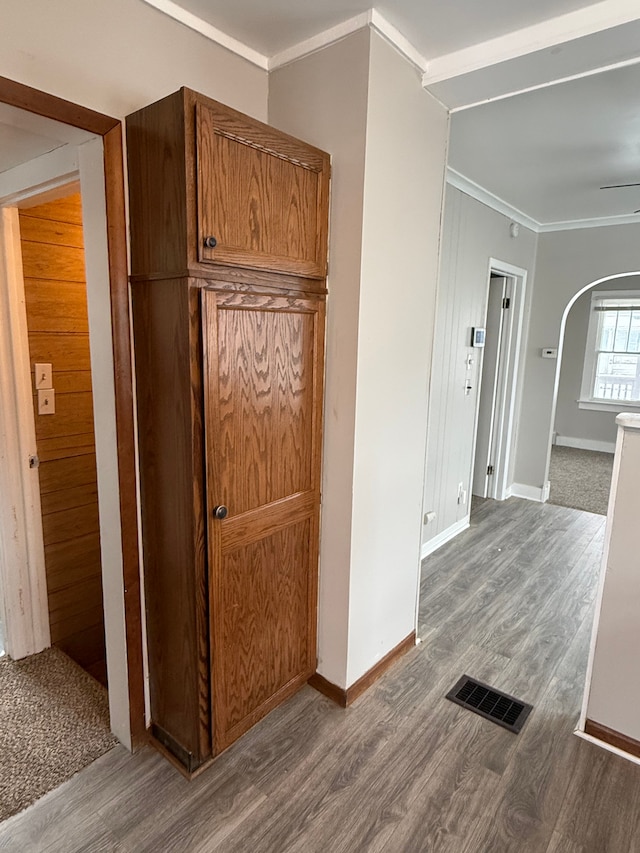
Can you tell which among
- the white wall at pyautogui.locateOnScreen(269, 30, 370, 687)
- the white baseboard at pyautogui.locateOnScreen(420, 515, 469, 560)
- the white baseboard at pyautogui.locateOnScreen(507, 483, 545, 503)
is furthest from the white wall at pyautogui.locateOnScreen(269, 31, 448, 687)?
the white baseboard at pyautogui.locateOnScreen(507, 483, 545, 503)

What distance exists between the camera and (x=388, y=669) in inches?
91.9

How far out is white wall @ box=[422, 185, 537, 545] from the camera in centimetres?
333

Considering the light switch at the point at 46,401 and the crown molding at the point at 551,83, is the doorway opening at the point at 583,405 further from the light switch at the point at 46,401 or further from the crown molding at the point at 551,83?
the light switch at the point at 46,401

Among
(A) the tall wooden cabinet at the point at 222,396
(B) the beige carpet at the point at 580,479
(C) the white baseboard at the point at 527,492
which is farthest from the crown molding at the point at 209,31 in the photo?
(B) the beige carpet at the point at 580,479

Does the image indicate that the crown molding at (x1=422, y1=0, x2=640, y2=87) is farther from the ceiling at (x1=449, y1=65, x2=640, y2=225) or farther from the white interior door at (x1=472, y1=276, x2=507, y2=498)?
the white interior door at (x1=472, y1=276, x2=507, y2=498)

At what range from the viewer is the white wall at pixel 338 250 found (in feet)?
5.76

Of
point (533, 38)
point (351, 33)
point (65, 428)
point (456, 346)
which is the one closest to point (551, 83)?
point (533, 38)

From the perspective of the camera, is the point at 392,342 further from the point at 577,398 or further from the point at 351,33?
the point at 577,398

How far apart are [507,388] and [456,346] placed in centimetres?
126

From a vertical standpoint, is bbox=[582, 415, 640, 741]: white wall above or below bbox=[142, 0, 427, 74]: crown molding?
below

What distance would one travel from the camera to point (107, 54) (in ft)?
4.88

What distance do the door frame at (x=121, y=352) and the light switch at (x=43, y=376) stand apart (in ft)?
3.26

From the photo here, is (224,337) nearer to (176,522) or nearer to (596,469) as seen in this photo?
(176,522)

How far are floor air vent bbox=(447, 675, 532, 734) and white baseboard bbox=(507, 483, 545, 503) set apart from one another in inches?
114
